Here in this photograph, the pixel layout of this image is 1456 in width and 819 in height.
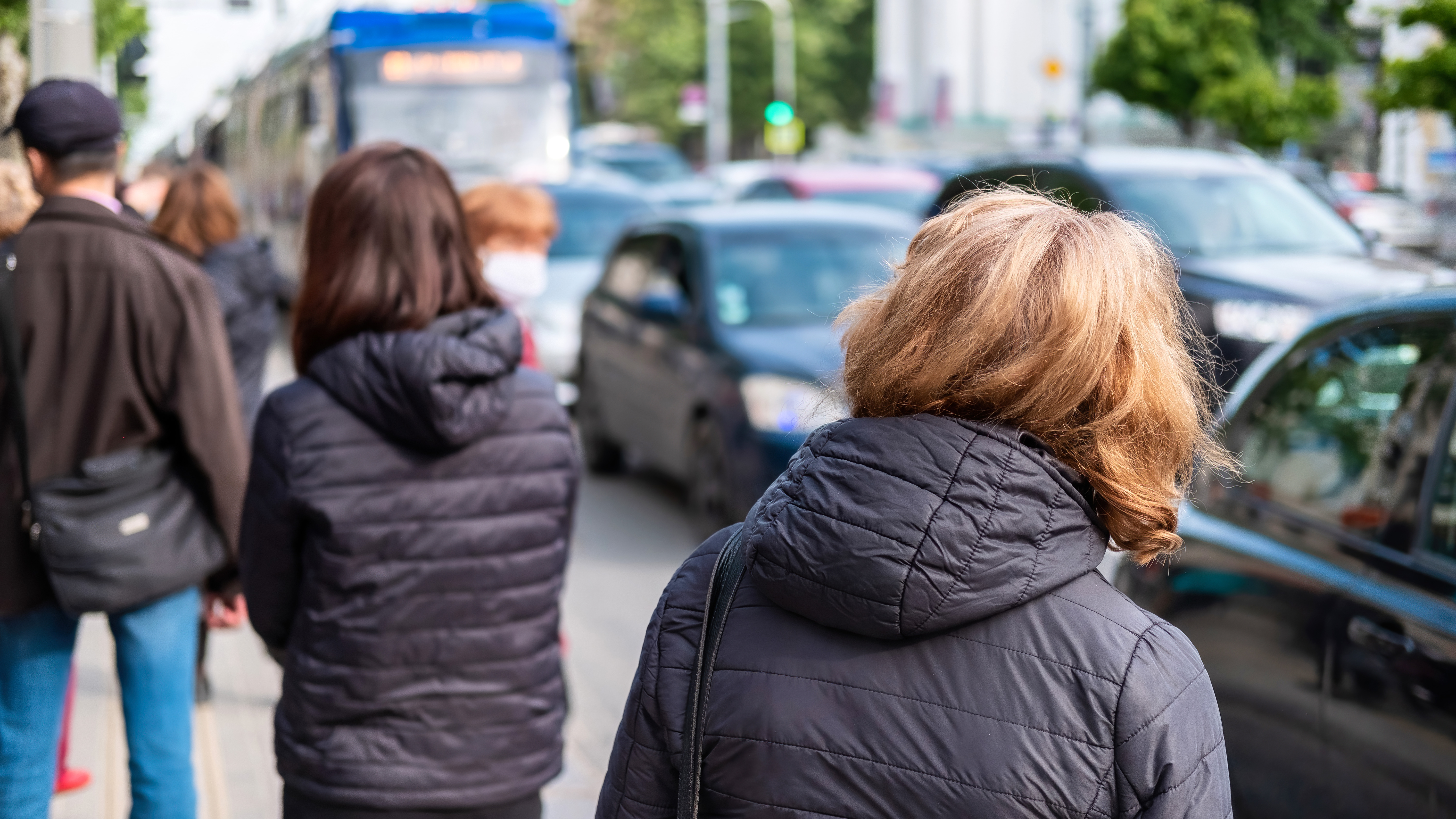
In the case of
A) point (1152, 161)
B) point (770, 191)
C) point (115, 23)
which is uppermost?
point (115, 23)

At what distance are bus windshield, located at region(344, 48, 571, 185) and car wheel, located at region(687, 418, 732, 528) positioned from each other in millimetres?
9044

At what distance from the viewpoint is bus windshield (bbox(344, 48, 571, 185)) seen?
16500 millimetres

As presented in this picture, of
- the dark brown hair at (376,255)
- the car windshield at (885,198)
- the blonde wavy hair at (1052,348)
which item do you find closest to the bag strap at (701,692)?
the blonde wavy hair at (1052,348)

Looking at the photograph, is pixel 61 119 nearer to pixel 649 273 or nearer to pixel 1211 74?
pixel 649 273

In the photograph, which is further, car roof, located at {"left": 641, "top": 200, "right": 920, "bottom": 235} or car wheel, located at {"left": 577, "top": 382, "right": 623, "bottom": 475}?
car wheel, located at {"left": 577, "top": 382, "right": 623, "bottom": 475}

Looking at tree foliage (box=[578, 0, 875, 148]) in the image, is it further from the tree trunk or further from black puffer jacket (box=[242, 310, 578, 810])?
black puffer jacket (box=[242, 310, 578, 810])

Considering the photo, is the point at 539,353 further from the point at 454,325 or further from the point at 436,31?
the point at 454,325

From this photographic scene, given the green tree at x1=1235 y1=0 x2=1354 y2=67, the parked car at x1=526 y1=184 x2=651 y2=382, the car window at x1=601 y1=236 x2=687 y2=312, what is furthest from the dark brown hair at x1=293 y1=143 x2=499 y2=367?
the green tree at x1=1235 y1=0 x2=1354 y2=67

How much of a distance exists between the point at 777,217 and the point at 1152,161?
3.02 metres

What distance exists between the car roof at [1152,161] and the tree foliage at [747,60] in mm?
53784

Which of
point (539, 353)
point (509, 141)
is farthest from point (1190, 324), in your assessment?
point (509, 141)

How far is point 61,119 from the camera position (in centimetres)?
330

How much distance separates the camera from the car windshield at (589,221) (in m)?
13.6

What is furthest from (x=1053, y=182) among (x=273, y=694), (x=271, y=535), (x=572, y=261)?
(x=271, y=535)
